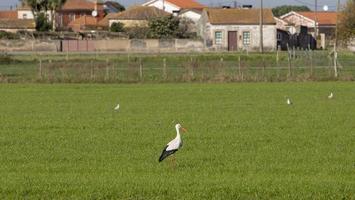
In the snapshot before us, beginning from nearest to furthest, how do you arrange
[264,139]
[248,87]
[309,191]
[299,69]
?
[309,191], [264,139], [248,87], [299,69]

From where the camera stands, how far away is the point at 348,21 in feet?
262

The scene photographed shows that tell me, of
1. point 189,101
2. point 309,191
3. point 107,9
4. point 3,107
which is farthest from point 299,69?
point 107,9

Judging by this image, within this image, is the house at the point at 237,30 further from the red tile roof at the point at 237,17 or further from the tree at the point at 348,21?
the tree at the point at 348,21

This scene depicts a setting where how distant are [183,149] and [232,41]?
8193cm

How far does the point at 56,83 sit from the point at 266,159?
1432 inches

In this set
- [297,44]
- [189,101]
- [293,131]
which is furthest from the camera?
[297,44]

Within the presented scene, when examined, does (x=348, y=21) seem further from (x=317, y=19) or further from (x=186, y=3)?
(x=186, y=3)

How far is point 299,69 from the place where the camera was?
60188 mm

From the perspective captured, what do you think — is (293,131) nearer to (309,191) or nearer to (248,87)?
(309,191)

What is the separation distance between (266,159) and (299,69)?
4397 cm

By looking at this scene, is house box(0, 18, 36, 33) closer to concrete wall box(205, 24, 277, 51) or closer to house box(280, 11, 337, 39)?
concrete wall box(205, 24, 277, 51)

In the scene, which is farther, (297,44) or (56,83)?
(297,44)

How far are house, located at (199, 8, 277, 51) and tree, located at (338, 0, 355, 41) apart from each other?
1712 centimetres

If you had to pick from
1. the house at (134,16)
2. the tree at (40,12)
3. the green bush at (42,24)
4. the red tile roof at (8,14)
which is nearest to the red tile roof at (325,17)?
the house at (134,16)
